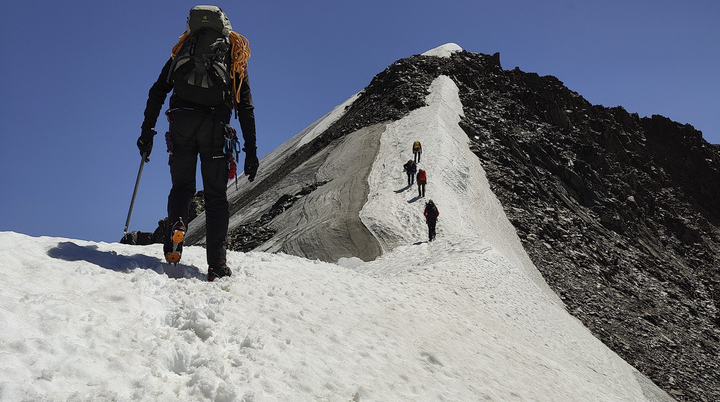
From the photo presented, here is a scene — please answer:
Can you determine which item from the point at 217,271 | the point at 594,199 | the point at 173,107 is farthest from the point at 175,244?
the point at 594,199

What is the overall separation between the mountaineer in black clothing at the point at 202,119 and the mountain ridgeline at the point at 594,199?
37.7 feet

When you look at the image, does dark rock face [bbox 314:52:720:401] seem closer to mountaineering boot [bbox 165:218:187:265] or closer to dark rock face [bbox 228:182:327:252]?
dark rock face [bbox 228:182:327:252]

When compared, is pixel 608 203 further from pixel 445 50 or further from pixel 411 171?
pixel 445 50

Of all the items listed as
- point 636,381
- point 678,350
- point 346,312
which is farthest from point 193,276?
point 678,350

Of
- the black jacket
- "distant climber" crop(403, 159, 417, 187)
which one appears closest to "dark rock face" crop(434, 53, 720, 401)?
"distant climber" crop(403, 159, 417, 187)

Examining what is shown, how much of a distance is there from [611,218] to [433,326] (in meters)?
33.3

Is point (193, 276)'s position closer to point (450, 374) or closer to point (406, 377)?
point (406, 377)

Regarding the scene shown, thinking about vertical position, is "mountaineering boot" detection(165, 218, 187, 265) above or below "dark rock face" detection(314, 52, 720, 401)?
below

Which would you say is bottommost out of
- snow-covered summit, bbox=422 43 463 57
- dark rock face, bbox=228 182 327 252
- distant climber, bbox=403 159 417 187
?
dark rock face, bbox=228 182 327 252

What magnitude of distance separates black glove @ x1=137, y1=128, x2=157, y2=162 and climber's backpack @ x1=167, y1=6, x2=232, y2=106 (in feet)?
1.78

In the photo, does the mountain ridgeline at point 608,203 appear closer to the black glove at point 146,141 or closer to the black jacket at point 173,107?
the black jacket at point 173,107

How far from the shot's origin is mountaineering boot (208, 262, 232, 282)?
6411mm

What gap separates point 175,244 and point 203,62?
2.03 metres

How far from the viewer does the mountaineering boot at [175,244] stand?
20.8 ft
